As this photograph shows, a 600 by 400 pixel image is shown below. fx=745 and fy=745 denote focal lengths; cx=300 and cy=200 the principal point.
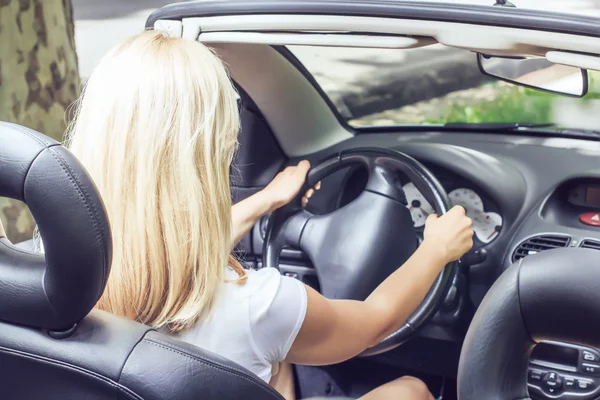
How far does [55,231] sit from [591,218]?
1638 mm

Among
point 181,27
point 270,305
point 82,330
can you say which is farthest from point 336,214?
point 82,330

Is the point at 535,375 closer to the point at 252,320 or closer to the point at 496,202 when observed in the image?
the point at 496,202

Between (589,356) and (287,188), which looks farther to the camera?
(287,188)

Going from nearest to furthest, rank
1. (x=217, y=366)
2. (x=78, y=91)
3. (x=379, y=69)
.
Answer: (x=217, y=366)
(x=78, y=91)
(x=379, y=69)

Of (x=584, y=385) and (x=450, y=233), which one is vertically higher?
(x=450, y=233)

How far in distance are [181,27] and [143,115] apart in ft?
2.25

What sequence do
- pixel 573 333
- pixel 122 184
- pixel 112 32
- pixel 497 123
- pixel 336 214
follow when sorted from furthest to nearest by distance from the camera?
1. pixel 112 32
2. pixel 497 123
3. pixel 336 214
4. pixel 122 184
5. pixel 573 333

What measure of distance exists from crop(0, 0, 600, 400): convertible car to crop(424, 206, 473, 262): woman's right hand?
10cm

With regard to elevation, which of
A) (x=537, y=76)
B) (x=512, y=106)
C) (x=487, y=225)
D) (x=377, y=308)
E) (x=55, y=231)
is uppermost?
(x=55, y=231)

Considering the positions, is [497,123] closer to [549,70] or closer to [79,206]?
[549,70]

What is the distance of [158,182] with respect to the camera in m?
1.22

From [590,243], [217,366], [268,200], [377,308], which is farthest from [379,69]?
[217,366]

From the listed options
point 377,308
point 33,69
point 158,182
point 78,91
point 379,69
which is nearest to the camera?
point 158,182

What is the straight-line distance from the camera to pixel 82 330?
0.97 m
